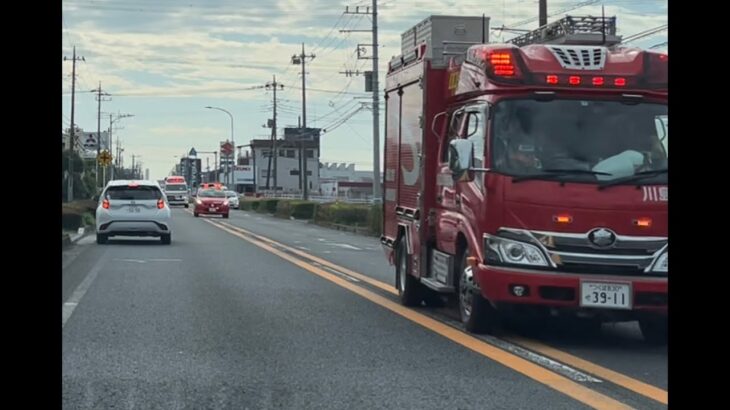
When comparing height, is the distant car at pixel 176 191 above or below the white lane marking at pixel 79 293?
above

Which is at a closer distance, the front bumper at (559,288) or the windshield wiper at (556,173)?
the front bumper at (559,288)

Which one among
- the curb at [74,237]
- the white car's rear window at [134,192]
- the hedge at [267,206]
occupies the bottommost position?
the curb at [74,237]

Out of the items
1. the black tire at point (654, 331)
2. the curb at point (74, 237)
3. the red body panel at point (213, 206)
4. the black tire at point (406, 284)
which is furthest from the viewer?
the red body panel at point (213, 206)

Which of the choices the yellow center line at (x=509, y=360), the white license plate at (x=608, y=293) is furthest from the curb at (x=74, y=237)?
the white license plate at (x=608, y=293)

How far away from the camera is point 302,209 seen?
61.7 m

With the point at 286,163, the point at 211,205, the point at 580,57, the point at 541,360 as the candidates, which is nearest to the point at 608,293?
the point at 541,360

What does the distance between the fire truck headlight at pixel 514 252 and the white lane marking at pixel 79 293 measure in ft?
15.4

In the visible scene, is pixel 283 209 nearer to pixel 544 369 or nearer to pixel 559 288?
pixel 559 288

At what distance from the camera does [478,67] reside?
11641mm

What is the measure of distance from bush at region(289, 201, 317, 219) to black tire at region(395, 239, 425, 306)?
43881mm

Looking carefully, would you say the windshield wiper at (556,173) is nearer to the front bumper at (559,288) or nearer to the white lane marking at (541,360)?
the front bumper at (559,288)

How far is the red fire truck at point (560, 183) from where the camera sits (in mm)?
10617
